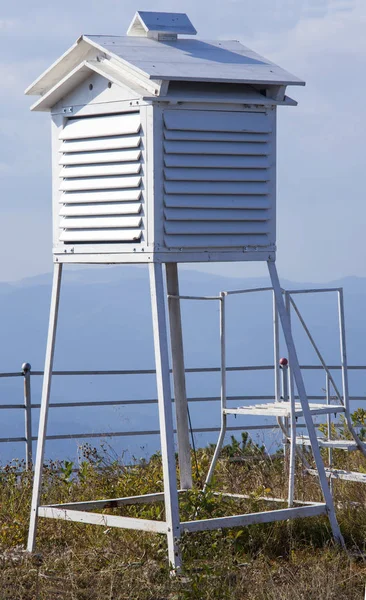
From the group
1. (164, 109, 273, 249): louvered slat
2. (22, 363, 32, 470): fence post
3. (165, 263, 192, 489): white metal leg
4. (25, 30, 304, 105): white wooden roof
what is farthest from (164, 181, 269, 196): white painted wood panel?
(22, 363, 32, 470): fence post

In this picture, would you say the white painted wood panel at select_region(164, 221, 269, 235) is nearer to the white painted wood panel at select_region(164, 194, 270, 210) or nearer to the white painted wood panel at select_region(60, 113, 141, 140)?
the white painted wood panel at select_region(164, 194, 270, 210)

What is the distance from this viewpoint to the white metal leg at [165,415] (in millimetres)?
6414

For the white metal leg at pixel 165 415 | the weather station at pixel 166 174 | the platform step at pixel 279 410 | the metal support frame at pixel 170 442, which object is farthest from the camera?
the platform step at pixel 279 410

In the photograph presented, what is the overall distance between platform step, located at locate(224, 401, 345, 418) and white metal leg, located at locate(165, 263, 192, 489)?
0.38 meters

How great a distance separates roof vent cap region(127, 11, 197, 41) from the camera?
754 cm

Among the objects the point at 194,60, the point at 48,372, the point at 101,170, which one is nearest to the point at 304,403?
the point at 48,372

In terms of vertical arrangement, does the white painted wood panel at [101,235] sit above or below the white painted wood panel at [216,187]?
below

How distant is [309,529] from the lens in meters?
7.60

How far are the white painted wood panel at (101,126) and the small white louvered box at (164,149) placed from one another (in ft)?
0.03

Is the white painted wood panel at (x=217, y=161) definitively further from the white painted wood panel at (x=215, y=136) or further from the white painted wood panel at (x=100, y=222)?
the white painted wood panel at (x=100, y=222)

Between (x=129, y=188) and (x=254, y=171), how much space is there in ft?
3.10

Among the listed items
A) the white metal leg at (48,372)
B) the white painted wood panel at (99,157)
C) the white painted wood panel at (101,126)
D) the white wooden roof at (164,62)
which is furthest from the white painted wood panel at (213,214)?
the white metal leg at (48,372)

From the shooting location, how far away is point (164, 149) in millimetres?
6809

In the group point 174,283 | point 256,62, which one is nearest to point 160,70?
point 256,62
